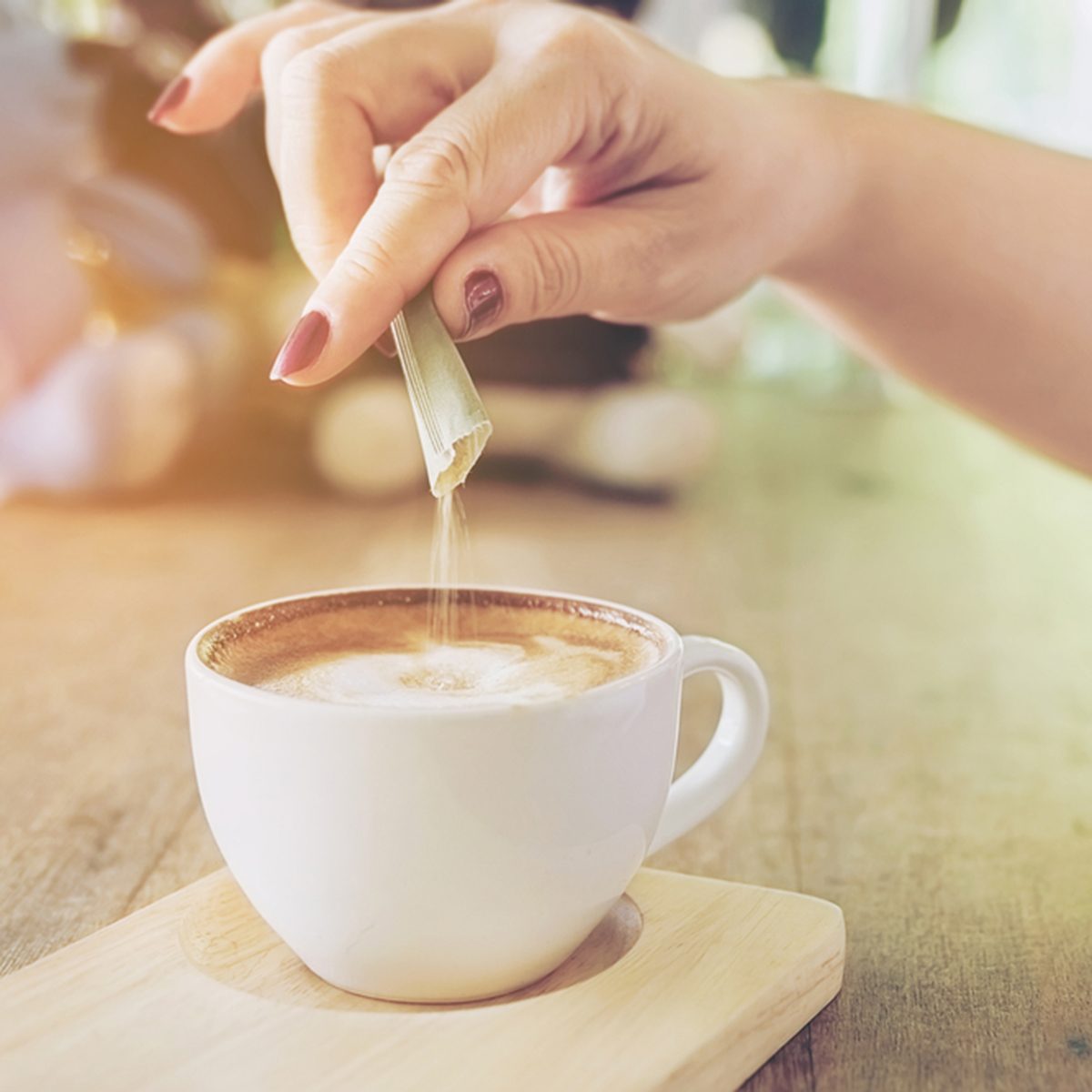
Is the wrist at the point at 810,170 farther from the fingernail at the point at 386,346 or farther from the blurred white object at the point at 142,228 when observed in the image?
the blurred white object at the point at 142,228

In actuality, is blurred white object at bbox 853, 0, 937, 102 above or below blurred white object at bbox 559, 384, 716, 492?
above

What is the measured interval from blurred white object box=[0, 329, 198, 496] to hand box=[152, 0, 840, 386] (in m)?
0.78

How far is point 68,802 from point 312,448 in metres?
1.09

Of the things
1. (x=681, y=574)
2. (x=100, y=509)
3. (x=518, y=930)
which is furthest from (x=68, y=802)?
(x=100, y=509)

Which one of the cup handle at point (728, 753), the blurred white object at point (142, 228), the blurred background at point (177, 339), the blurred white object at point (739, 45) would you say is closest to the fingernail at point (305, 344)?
the cup handle at point (728, 753)

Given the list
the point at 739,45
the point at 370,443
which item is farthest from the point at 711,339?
the point at 370,443

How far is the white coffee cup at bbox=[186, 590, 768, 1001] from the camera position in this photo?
1.43ft

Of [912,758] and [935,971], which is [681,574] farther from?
[935,971]

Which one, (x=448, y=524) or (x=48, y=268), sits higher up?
(x=448, y=524)

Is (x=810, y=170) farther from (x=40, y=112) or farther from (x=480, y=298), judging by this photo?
(x=40, y=112)

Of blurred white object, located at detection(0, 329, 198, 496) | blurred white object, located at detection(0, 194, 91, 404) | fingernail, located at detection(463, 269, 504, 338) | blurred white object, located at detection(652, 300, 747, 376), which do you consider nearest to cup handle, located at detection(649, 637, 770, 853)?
fingernail, located at detection(463, 269, 504, 338)

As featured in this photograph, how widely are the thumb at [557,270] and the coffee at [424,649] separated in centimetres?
13

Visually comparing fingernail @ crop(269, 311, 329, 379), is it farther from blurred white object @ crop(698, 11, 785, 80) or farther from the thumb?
blurred white object @ crop(698, 11, 785, 80)

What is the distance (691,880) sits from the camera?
55 centimetres
